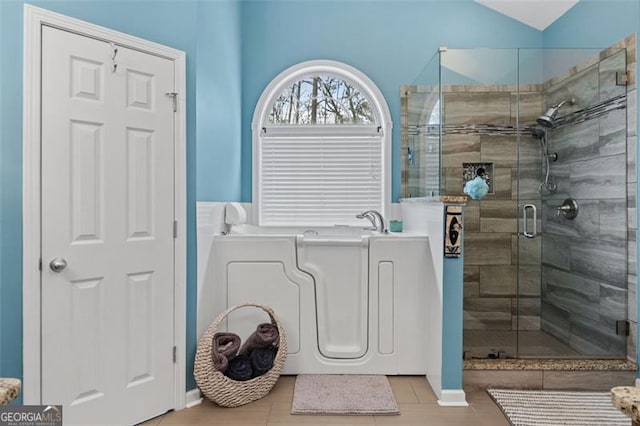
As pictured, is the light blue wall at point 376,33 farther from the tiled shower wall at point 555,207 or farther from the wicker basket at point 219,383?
the wicker basket at point 219,383

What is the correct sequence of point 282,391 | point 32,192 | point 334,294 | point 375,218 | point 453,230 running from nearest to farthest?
1. point 32,192
2. point 453,230
3. point 282,391
4. point 334,294
5. point 375,218

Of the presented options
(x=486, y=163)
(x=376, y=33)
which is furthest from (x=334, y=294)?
(x=376, y=33)

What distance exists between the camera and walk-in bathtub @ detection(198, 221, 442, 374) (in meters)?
2.52

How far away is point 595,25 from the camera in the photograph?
278 cm

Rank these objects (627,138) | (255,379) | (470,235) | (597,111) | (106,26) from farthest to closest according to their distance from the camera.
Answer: (470,235), (597,111), (627,138), (255,379), (106,26)

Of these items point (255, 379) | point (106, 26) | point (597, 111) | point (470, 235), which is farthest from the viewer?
point (470, 235)

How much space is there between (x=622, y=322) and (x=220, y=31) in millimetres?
3261

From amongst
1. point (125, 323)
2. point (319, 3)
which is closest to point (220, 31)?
point (319, 3)

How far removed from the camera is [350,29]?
3279 mm

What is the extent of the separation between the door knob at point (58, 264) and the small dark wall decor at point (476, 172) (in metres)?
2.80

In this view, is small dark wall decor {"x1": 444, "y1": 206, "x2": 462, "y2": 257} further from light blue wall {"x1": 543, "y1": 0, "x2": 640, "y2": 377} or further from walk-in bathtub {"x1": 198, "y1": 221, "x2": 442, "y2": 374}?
light blue wall {"x1": 543, "y1": 0, "x2": 640, "y2": 377}

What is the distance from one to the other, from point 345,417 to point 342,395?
20 centimetres

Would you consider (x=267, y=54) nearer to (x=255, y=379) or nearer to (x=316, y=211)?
(x=316, y=211)

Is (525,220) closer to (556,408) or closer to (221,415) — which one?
(556,408)
